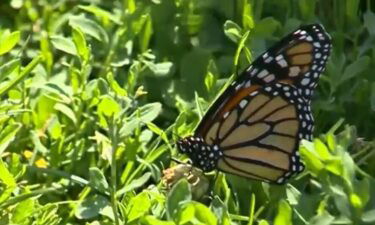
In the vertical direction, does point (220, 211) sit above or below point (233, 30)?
below


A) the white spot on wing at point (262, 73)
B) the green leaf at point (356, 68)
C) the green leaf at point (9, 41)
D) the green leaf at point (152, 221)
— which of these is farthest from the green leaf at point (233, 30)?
the green leaf at point (152, 221)

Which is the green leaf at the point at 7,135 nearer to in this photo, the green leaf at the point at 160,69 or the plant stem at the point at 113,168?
the plant stem at the point at 113,168

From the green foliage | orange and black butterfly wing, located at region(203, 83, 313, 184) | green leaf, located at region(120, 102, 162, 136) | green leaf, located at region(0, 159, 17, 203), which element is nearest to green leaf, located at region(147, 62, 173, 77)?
the green foliage

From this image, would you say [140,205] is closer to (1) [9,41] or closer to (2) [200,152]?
(2) [200,152]

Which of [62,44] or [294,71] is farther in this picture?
[62,44]

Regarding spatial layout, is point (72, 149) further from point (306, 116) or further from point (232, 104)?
Answer: point (306, 116)

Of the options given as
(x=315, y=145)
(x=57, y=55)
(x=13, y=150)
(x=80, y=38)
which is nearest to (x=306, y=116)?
(x=315, y=145)

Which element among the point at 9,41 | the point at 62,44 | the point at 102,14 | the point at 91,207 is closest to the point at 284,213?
the point at 91,207
